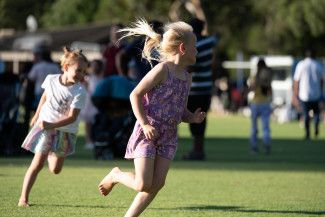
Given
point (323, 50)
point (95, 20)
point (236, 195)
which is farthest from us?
point (95, 20)

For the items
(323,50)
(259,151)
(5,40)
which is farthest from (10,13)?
(259,151)

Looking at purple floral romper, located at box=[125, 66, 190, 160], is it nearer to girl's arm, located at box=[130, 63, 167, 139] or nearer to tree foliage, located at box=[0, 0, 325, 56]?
girl's arm, located at box=[130, 63, 167, 139]

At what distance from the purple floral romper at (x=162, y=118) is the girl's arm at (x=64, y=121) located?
1.60 metres

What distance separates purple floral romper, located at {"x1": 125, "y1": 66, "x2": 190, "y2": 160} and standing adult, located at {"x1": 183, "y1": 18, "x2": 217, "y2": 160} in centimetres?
838

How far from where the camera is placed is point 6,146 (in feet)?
61.6

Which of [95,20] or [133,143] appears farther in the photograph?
[95,20]

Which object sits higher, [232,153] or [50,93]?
[50,93]

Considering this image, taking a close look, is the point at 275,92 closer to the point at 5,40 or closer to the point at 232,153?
the point at 5,40

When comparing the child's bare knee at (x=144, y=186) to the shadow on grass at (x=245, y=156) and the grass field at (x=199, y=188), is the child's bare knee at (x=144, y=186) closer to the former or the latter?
the grass field at (x=199, y=188)

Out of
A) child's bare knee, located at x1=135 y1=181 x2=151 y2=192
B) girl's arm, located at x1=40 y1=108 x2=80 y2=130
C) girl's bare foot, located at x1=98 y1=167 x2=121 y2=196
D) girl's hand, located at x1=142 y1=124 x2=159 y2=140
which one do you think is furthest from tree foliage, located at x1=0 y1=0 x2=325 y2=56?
girl's hand, located at x1=142 y1=124 x2=159 y2=140

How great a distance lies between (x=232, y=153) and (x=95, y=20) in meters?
63.5

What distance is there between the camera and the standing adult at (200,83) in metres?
18.2

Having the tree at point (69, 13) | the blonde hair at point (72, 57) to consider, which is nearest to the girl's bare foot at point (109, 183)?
the blonde hair at point (72, 57)

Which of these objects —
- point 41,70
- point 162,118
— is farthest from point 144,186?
point 41,70
